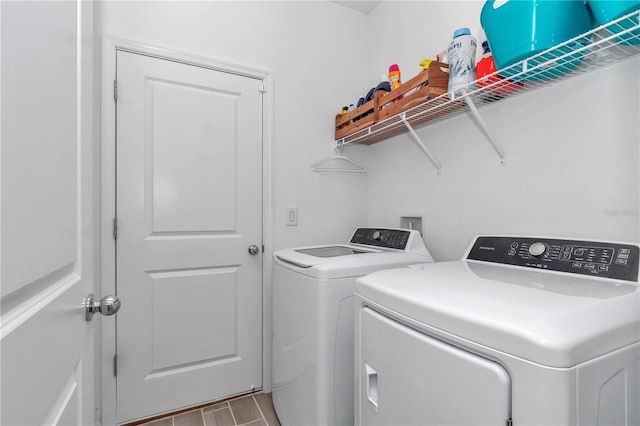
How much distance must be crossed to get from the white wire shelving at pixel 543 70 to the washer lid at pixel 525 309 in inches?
28.1

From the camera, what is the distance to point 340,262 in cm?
138

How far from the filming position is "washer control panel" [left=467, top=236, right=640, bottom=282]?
938 mm

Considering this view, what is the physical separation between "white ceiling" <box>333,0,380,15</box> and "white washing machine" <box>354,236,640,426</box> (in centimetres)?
216

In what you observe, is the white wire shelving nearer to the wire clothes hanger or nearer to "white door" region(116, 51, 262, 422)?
the wire clothes hanger

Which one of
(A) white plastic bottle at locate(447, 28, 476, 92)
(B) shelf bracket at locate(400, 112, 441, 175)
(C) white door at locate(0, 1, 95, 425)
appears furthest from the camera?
(B) shelf bracket at locate(400, 112, 441, 175)

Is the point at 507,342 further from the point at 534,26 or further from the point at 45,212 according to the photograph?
the point at 534,26

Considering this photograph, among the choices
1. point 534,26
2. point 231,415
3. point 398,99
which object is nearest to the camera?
point 534,26

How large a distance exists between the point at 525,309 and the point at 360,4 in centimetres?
249

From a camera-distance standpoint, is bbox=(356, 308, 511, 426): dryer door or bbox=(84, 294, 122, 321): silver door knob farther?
bbox=(84, 294, 122, 321): silver door knob

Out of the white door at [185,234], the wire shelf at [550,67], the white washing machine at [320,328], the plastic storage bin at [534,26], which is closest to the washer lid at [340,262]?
the white washing machine at [320,328]

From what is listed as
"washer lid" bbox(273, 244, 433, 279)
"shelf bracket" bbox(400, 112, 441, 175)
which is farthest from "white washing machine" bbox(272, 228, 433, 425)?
"shelf bracket" bbox(400, 112, 441, 175)

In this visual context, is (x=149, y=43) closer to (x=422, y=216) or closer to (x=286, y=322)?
(x=286, y=322)

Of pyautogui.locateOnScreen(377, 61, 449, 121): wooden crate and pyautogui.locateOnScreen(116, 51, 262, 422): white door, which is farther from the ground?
pyautogui.locateOnScreen(377, 61, 449, 121): wooden crate

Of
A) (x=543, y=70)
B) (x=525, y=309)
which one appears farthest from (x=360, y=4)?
(x=525, y=309)
